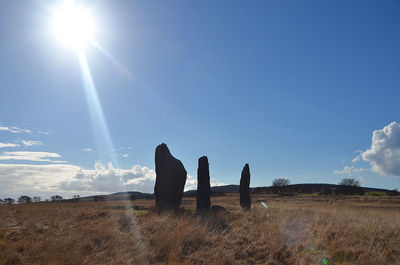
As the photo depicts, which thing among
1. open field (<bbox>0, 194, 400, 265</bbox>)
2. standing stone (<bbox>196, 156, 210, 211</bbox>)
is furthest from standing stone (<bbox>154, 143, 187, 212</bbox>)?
open field (<bbox>0, 194, 400, 265</bbox>)

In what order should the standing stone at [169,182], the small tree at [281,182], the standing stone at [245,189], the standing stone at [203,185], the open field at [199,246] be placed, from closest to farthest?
1. the open field at [199,246]
2. the standing stone at [169,182]
3. the standing stone at [203,185]
4. the standing stone at [245,189]
5. the small tree at [281,182]

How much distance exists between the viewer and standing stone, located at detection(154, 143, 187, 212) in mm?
16375

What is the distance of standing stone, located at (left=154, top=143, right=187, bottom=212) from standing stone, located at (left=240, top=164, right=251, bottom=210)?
6.52 m

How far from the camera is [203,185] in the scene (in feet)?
61.2

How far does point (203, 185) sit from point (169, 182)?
10.0 feet

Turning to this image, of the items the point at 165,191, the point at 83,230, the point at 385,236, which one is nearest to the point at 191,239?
the point at 83,230

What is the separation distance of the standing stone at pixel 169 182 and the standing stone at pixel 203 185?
192 cm

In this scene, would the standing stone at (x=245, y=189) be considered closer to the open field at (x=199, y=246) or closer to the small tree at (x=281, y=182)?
the open field at (x=199, y=246)

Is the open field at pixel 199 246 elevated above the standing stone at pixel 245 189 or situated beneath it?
situated beneath

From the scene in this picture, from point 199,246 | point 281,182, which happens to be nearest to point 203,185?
point 199,246

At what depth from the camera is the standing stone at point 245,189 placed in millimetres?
21145

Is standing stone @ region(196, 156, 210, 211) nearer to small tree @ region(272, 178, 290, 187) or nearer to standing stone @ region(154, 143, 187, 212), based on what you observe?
standing stone @ region(154, 143, 187, 212)

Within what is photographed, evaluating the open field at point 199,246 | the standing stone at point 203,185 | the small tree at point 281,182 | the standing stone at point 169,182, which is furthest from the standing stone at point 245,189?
the small tree at point 281,182

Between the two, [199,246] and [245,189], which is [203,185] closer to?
[245,189]
